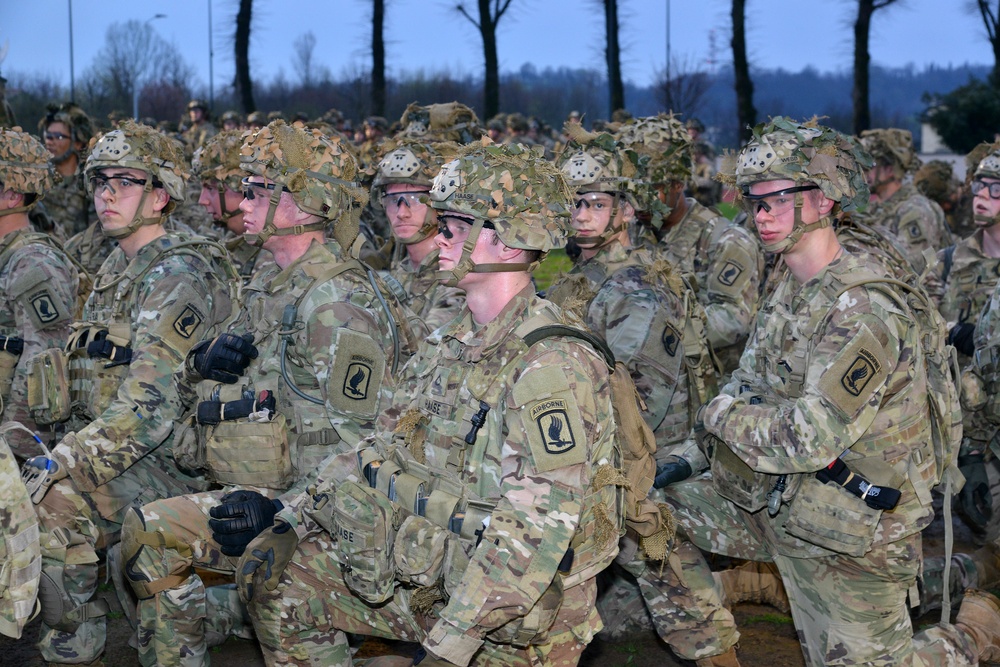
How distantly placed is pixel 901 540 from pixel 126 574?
3968 millimetres

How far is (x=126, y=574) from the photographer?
5.66m

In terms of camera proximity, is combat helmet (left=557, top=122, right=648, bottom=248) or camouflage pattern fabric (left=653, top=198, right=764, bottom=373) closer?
combat helmet (left=557, top=122, right=648, bottom=248)

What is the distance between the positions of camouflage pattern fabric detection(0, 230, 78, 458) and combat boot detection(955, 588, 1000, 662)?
5.95m

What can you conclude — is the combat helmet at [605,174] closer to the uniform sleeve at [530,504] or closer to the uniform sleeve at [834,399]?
the uniform sleeve at [834,399]

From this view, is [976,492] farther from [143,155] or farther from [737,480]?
[143,155]

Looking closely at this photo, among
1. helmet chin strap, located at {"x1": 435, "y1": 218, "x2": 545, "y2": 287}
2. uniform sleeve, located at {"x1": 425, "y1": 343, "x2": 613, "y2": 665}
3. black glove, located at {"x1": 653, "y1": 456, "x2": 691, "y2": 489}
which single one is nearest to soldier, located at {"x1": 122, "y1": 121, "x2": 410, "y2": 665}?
helmet chin strap, located at {"x1": 435, "y1": 218, "x2": 545, "y2": 287}

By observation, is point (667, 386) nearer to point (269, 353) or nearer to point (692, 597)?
point (692, 597)

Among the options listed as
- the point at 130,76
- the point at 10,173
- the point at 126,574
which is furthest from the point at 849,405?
the point at 130,76

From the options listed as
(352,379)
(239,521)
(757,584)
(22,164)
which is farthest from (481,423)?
(22,164)

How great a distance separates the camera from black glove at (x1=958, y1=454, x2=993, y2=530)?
7816 mm

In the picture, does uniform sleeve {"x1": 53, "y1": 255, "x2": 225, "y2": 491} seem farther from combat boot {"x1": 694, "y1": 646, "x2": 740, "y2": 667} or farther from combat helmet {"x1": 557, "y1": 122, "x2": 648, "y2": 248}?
combat boot {"x1": 694, "y1": 646, "x2": 740, "y2": 667}

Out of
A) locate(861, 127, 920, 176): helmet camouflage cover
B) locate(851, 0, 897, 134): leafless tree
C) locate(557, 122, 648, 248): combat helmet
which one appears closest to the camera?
locate(557, 122, 648, 248): combat helmet

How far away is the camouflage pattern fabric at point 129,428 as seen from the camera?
6.04 metres

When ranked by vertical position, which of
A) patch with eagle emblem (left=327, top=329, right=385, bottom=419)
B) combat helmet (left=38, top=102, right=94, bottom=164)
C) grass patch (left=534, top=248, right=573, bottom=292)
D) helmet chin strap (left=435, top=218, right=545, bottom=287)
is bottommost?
grass patch (left=534, top=248, right=573, bottom=292)
